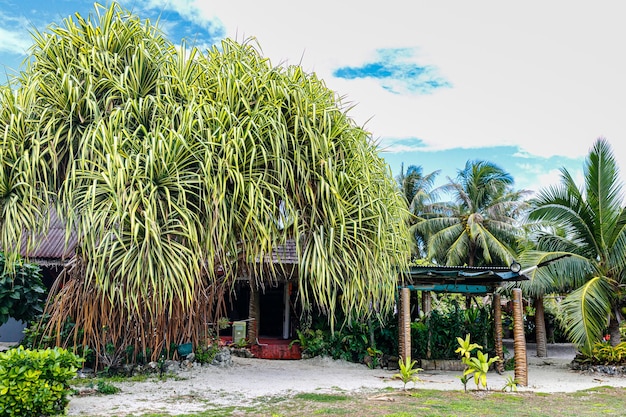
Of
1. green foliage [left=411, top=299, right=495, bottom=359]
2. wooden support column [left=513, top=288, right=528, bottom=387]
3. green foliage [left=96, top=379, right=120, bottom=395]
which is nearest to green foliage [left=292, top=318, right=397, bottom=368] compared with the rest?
green foliage [left=411, top=299, right=495, bottom=359]

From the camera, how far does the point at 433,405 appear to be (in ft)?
19.8

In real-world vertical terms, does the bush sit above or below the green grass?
above

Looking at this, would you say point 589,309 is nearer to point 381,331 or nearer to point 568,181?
point 568,181

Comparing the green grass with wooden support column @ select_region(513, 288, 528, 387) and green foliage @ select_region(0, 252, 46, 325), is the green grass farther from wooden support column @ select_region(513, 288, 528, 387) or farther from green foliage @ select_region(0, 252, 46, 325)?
green foliage @ select_region(0, 252, 46, 325)

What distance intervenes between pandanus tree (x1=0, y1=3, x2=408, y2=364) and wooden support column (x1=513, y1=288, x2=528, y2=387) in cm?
246

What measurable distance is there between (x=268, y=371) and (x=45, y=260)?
4.63m

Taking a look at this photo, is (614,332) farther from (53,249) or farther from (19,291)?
(53,249)

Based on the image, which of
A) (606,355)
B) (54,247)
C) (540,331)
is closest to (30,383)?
(54,247)

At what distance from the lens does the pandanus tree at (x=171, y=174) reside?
589cm

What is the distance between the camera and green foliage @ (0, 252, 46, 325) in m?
6.53

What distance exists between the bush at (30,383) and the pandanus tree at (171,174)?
1.07 meters

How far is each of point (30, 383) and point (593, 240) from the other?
1093 cm

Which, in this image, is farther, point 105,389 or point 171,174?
point 105,389

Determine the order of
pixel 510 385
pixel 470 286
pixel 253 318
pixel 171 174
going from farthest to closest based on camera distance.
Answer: pixel 253 318, pixel 470 286, pixel 510 385, pixel 171 174
